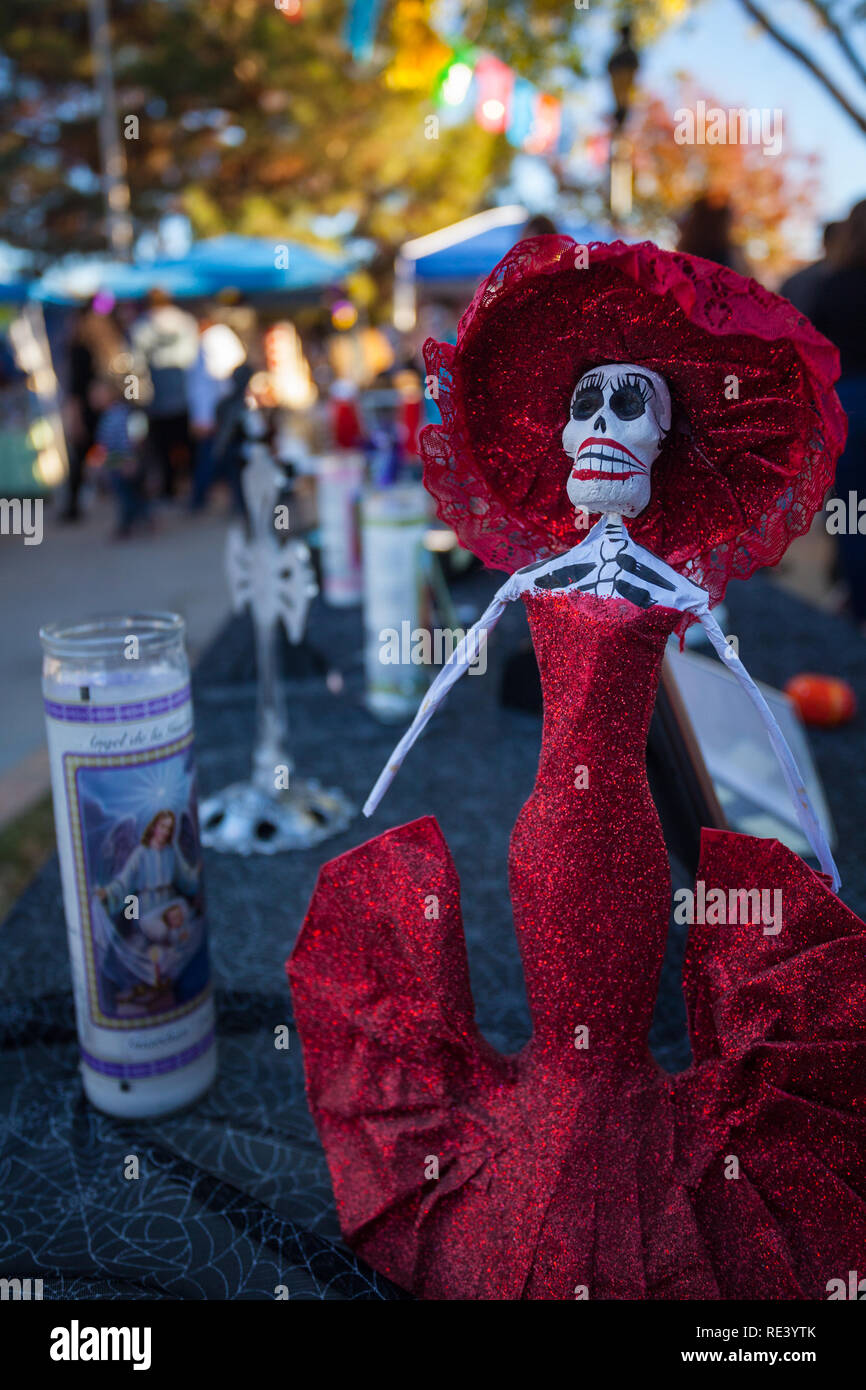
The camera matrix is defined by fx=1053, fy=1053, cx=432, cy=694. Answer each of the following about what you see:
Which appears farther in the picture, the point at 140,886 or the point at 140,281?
the point at 140,281

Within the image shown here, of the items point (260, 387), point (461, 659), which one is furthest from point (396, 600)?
point (461, 659)

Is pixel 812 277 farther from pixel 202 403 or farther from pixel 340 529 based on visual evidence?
pixel 202 403

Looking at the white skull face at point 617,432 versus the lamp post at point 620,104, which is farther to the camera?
the lamp post at point 620,104

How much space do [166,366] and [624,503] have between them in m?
10.3

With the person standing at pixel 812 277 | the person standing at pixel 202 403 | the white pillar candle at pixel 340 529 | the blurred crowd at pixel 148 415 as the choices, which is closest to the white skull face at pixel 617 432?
the person standing at pixel 812 277

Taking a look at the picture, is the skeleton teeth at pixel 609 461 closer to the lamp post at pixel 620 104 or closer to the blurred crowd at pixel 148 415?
the lamp post at pixel 620 104

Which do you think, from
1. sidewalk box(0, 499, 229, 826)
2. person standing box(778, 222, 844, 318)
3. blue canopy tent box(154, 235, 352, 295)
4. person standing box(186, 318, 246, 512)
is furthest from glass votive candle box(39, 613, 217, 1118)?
blue canopy tent box(154, 235, 352, 295)

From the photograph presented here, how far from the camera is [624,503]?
152 cm

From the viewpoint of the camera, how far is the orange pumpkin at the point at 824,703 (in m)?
4.09

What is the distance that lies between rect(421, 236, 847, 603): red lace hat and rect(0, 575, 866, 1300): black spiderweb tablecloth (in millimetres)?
1134

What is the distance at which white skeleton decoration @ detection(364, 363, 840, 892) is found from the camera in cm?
148

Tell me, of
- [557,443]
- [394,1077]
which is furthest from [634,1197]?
[557,443]
